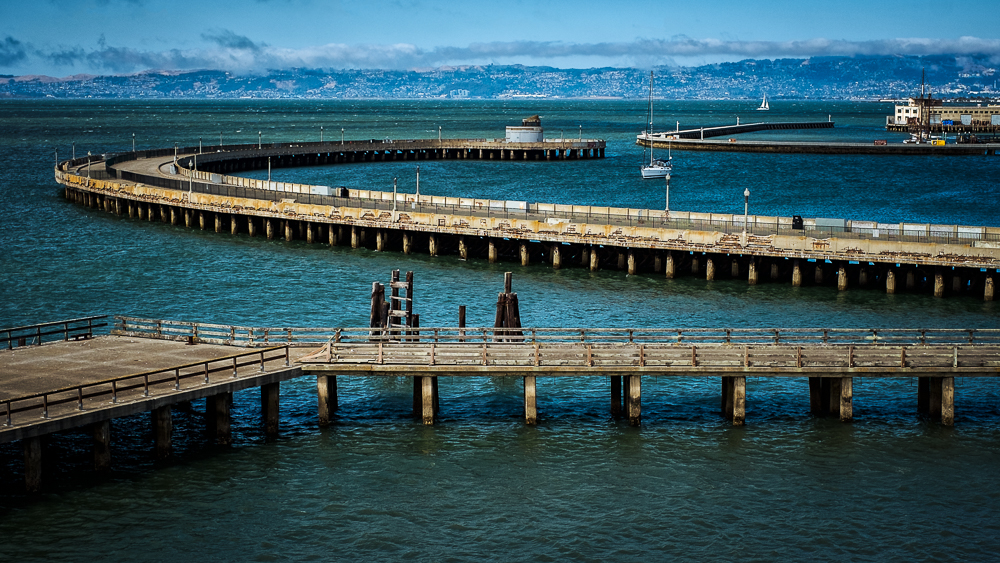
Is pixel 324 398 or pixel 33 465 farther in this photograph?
pixel 324 398

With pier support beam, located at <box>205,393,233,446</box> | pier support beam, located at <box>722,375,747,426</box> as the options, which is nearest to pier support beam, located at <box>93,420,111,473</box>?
pier support beam, located at <box>205,393,233,446</box>

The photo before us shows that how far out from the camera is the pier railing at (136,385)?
93.2 feet

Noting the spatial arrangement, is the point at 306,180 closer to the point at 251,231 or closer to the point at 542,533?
the point at 251,231

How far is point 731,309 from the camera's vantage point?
51625 mm

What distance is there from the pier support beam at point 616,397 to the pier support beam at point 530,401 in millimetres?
2534

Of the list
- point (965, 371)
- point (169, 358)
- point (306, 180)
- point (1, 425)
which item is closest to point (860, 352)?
point (965, 371)

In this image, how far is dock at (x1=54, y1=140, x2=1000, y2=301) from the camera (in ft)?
180

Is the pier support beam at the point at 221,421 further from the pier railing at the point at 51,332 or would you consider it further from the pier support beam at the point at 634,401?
the pier support beam at the point at 634,401

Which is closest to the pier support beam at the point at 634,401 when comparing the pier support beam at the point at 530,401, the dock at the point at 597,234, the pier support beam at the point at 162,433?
the pier support beam at the point at 530,401

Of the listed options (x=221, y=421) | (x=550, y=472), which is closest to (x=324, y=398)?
(x=221, y=421)

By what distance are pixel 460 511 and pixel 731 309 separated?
26.0m

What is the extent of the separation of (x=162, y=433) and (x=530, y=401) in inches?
413

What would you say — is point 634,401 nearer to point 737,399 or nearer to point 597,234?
point 737,399

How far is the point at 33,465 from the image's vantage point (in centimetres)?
2850
